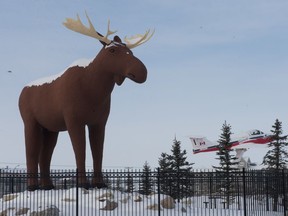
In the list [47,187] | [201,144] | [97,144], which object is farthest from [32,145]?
[201,144]

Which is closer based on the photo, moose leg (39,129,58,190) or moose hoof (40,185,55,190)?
moose hoof (40,185,55,190)

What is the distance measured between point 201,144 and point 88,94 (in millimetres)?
47878

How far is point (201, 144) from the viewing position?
6325 cm

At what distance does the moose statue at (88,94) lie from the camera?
16.1m

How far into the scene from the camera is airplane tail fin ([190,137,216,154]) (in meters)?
62.4

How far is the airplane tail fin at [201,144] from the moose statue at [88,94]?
150 ft

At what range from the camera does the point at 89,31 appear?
54.6 ft

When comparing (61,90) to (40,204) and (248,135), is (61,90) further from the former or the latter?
(248,135)

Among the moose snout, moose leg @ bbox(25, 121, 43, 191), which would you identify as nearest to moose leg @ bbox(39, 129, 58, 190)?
moose leg @ bbox(25, 121, 43, 191)

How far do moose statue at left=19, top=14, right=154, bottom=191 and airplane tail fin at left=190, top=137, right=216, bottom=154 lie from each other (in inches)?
1800

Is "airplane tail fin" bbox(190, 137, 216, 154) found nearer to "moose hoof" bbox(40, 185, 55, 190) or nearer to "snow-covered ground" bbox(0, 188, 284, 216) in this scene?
"moose hoof" bbox(40, 185, 55, 190)

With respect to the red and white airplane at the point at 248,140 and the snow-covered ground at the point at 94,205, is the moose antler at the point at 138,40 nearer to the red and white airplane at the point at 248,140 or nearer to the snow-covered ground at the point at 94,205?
the snow-covered ground at the point at 94,205

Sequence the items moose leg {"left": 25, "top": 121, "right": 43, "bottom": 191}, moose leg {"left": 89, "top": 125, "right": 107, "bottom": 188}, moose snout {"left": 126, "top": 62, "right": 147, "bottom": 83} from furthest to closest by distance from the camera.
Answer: moose leg {"left": 25, "top": 121, "right": 43, "bottom": 191} < moose leg {"left": 89, "top": 125, "right": 107, "bottom": 188} < moose snout {"left": 126, "top": 62, "right": 147, "bottom": 83}

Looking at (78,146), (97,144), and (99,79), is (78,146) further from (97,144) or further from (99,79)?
(99,79)
